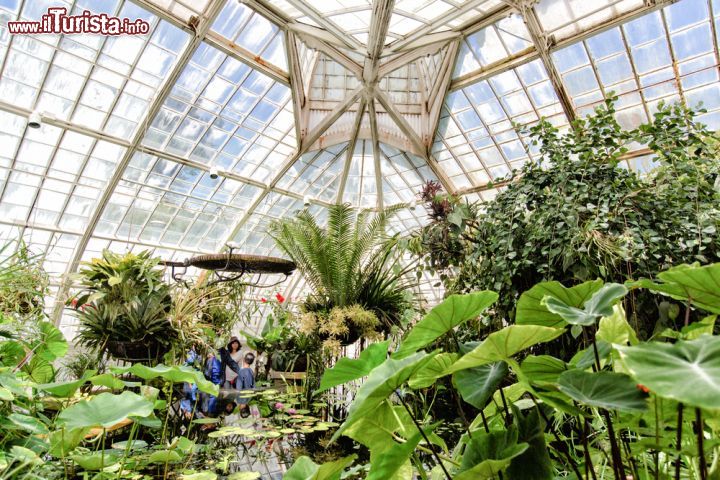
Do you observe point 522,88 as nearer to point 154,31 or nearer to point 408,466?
point 154,31

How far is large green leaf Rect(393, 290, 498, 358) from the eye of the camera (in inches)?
32.4

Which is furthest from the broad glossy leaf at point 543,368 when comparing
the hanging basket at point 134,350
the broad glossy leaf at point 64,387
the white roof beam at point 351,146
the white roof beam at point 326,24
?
the white roof beam at point 351,146

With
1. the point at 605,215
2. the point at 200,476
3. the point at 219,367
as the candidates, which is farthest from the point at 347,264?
the point at 200,476

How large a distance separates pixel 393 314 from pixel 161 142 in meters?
8.38

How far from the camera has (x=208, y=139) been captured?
11.1 m

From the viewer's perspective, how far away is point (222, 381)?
5.71 metres

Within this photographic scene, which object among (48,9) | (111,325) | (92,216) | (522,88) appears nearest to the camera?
(111,325)

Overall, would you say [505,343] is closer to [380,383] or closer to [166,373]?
[380,383]

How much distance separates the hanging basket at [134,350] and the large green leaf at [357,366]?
121 inches

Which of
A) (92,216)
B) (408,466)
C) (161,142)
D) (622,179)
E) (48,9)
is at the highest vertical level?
(48,9)

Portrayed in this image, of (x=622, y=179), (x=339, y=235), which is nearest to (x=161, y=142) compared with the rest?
(x=339, y=235)

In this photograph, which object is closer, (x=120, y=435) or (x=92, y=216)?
(x=120, y=435)

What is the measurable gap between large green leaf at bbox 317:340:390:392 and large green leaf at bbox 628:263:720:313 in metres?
0.58

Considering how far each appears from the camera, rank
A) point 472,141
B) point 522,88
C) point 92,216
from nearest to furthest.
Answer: point 522,88
point 92,216
point 472,141
